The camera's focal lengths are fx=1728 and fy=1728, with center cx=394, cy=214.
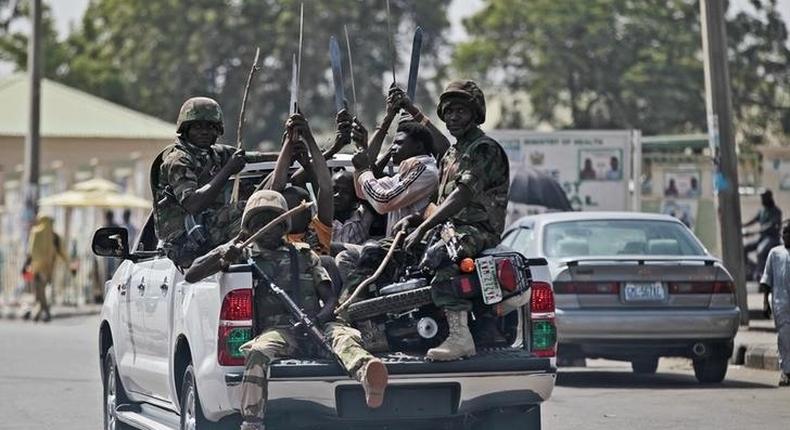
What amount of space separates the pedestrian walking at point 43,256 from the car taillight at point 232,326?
19863 millimetres

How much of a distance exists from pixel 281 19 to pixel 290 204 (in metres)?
50.8

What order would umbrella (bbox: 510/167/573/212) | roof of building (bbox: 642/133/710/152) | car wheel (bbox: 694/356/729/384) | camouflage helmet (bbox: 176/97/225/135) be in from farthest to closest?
roof of building (bbox: 642/133/710/152) → umbrella (bbox: 510/167/573/212) → car wheel (bbox: 694/356/729/384) → camouflage helmet (bbox: 176/97/225/135)

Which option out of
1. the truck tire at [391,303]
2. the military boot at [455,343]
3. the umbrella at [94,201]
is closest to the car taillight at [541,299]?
the military boot at [455,343]

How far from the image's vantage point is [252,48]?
60312 mm

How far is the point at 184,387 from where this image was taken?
28.7 ft

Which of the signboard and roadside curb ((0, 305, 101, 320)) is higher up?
the signboard

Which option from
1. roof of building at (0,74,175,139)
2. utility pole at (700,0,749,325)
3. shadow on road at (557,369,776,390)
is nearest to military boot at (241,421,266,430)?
shadow on road at (557,369,776,390)

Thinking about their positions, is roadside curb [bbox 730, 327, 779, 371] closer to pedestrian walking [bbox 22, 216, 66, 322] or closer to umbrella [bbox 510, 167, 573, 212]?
umbrella [bbox 510, 167, 573, 212]

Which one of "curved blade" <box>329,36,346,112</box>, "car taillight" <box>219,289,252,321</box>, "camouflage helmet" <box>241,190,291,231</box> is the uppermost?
"curved blade" <box>329,36,346,112</box>

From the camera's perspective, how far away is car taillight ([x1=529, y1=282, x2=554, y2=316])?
8.59 meters

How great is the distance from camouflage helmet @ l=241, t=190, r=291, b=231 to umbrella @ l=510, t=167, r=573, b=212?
52.3 ft

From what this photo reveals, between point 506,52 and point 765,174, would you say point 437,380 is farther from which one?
point 506,52

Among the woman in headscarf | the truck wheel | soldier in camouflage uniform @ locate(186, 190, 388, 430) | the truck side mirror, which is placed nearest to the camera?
soldier in camouflage uniform @ locate(186, 190, 388, 430)

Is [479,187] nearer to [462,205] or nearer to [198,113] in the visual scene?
[462,205]
